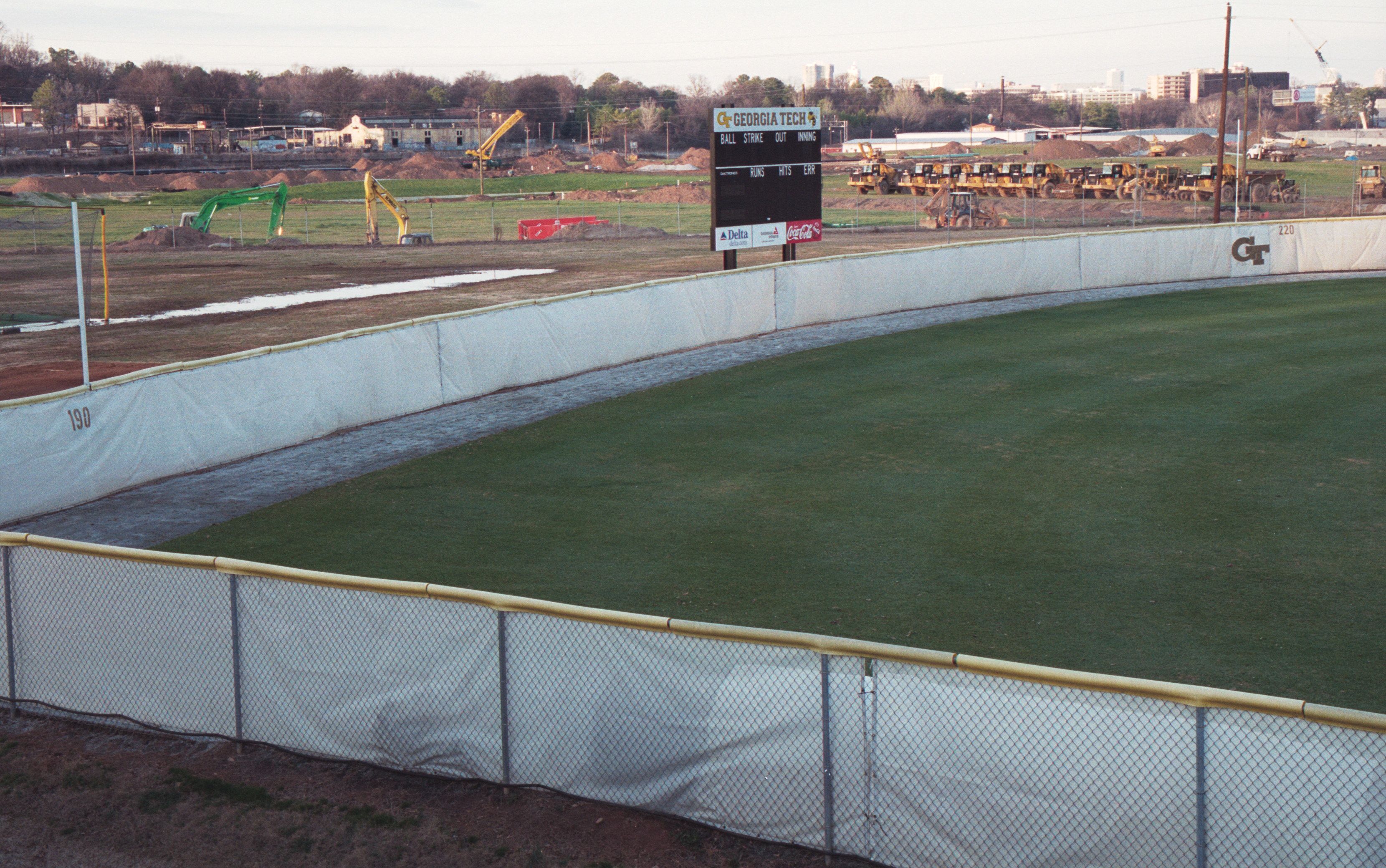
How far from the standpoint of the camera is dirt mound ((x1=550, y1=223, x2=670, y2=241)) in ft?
173

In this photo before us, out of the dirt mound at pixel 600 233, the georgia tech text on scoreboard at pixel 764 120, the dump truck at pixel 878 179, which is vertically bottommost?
the dirt mound at pixel 600 233

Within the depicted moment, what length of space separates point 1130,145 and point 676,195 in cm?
9200

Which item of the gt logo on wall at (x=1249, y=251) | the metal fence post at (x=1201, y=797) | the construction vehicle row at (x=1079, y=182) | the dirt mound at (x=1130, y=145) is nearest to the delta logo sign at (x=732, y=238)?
the gt logo on wall at (x=1249, y=251)

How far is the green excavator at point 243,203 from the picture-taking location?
156 ft

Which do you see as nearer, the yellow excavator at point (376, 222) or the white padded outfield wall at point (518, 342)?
the white padded outfield wall at point (518, 342)

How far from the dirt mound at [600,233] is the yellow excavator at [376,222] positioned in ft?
19.8

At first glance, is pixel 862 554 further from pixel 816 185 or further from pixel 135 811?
pixel 816 185

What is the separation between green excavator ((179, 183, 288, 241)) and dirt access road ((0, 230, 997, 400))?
6.66ft

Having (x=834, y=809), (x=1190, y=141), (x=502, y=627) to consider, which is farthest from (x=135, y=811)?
(x=1190, y=141)

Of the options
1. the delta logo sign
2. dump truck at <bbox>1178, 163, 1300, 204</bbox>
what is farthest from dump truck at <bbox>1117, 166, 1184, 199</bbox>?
the delta logo sign

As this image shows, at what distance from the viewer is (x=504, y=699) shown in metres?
7.42

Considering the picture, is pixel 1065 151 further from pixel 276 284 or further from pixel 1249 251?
pixel 276 284

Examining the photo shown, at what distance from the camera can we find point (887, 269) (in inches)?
1122

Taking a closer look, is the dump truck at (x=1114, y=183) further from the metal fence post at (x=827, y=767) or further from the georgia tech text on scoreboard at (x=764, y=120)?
the metal fence post at (x=827, y=767)
